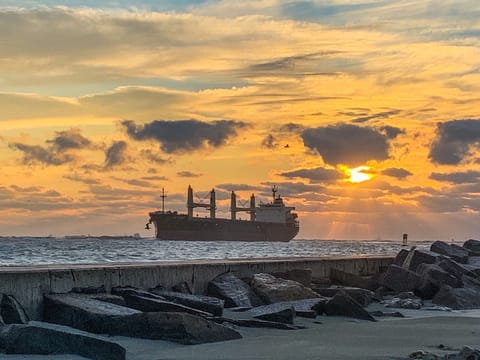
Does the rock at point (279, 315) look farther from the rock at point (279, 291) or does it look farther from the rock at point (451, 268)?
the rock at point (451, 268)

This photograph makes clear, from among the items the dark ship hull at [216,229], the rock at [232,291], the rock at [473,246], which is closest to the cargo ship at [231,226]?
the dark ship hull at [216,229]

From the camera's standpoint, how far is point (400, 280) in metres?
14.8

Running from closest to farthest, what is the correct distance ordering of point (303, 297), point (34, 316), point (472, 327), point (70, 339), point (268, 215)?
point (70, 339) → point (34, 316) → point (472, 327) → point (303, 297) → point (268, 215)

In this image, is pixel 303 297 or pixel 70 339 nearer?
pixel 70 339

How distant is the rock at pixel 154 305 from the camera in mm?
8828

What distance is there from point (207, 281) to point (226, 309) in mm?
1540

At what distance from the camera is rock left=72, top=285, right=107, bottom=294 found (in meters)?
9.42

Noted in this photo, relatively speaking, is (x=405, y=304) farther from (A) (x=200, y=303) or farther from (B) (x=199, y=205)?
(B) (x=199, y=205)

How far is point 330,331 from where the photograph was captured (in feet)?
29.3

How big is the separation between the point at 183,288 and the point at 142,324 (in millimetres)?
3615

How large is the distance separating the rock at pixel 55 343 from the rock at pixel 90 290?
2.57 metres

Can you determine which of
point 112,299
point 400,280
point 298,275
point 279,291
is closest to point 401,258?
point 400,280

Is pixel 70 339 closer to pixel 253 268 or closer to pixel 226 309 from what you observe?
pixel 226 309

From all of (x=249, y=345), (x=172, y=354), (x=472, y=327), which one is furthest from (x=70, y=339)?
(x=472, y=327)
